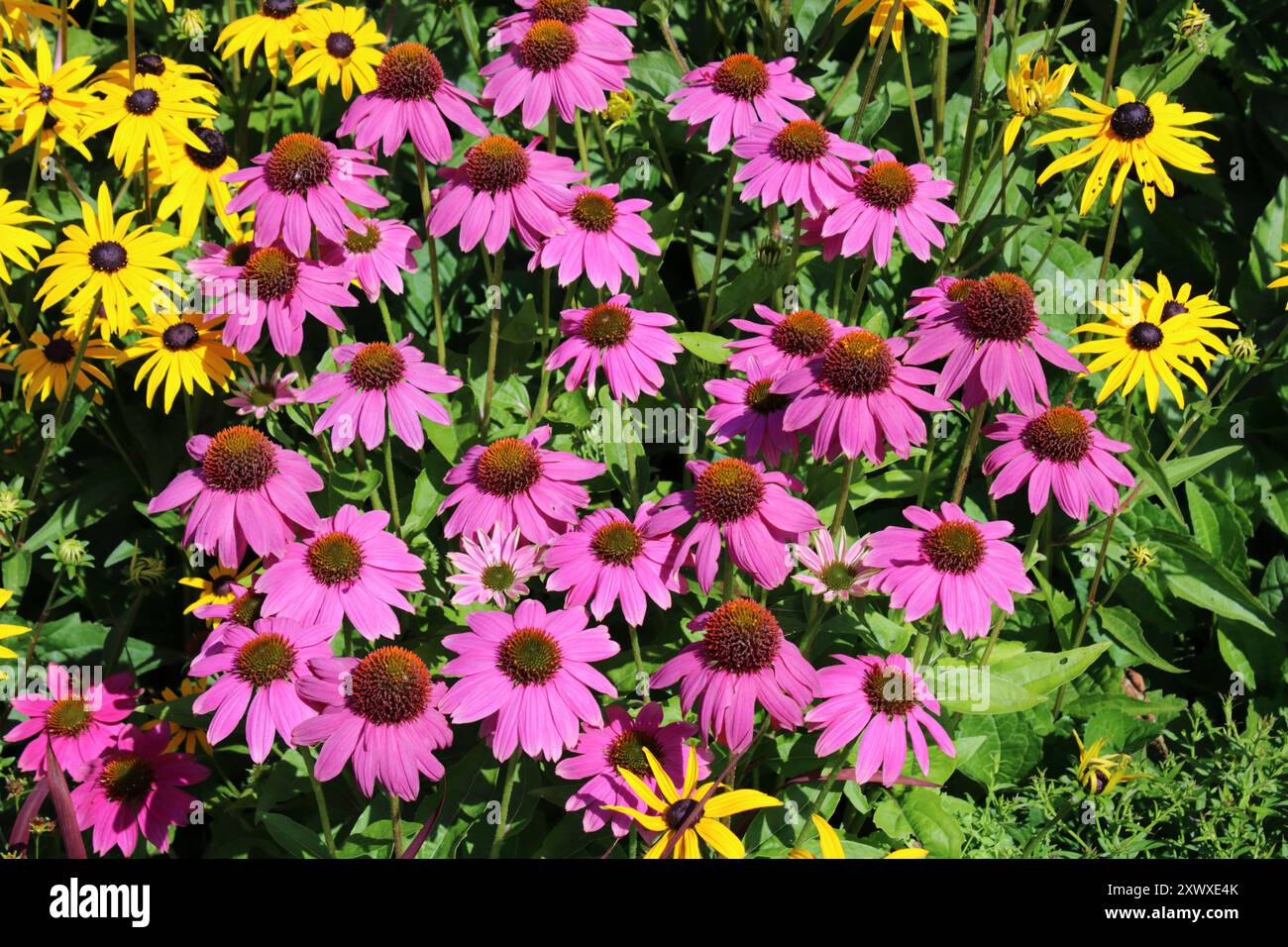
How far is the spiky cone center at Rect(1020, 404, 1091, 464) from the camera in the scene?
2248mm

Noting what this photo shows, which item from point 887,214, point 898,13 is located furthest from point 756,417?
point 898,13

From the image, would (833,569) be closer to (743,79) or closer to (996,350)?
(996,350)

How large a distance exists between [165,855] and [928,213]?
211cm

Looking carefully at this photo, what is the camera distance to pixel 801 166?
98.9 inches

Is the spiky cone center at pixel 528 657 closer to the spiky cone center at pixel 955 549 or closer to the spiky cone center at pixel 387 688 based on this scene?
the spiky cone center at pixel 387 688

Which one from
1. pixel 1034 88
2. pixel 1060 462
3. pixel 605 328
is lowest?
pixel 1060 462

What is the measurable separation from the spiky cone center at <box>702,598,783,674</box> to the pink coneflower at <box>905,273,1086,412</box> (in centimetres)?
50

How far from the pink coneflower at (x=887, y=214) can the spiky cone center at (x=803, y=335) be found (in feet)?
0.59

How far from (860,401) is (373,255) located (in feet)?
3.62

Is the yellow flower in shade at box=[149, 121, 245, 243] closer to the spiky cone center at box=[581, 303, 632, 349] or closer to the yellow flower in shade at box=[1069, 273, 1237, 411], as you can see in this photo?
the spiky cone center at box=[581, 303, 632, 349]

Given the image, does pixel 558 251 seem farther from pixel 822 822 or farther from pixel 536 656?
pixel 822 822

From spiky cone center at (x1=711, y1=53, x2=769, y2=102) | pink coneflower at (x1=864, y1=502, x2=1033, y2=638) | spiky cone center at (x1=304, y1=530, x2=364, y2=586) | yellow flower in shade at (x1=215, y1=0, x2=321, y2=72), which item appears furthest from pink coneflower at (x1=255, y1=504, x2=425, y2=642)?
yellow flower in shade at (x1=215, y1=0, x2=321, y2=72)

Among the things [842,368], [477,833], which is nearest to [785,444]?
[842,368]

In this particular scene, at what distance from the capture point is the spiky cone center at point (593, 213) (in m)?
2.48
